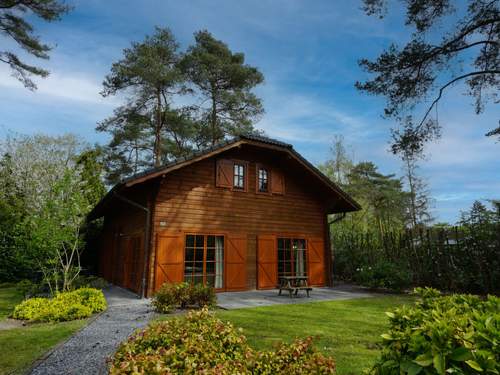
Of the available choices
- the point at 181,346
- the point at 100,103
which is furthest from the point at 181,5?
the point at 100,103

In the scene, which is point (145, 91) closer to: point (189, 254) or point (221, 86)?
point (221, 86)

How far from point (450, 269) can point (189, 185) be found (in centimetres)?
838

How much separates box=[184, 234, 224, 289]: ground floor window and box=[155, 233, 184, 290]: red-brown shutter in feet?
0.90

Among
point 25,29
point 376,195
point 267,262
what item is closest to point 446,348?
point 267,262

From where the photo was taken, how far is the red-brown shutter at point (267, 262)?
1119cm

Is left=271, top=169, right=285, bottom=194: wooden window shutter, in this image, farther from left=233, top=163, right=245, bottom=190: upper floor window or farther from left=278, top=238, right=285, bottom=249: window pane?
left=278, top=238, right=285, bottom=249: window pane

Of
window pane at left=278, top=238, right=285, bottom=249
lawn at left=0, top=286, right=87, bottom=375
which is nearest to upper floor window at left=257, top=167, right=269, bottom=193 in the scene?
window pane at left=278, top=238, right=285, bottom=249

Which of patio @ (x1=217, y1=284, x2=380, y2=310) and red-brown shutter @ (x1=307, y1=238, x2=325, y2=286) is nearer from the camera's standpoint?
patio @ (x1=217, y1=284, x2=380, y2=310)

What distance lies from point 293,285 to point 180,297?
5105 mm

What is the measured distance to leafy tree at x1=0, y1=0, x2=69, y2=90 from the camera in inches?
432

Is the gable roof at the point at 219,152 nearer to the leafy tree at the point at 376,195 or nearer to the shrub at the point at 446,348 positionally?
the shrub at the point at 446,348

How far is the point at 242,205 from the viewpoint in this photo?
11.2 meters

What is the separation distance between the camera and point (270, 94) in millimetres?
20953

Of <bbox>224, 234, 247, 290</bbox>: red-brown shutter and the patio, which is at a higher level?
<bbox>224, 234, 247, 290</bbox>: red-brown shutter
